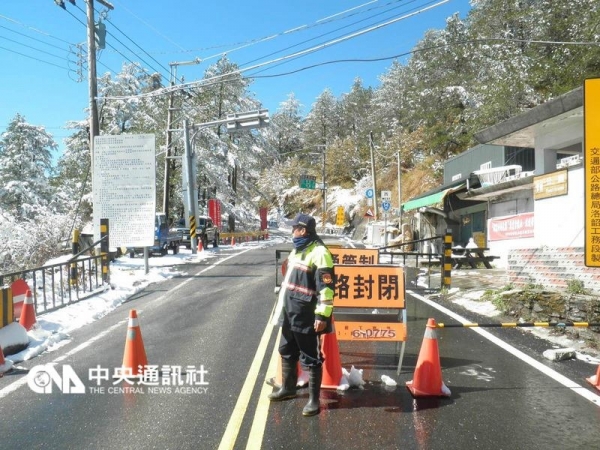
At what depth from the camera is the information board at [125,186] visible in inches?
579

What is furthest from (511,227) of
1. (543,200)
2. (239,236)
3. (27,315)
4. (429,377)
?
(239,236)

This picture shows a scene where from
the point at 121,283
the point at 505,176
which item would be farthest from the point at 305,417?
the point at 505,176

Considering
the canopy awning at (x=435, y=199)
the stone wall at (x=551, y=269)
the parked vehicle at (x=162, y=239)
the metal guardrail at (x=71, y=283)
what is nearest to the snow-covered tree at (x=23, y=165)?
the parked vehicle at (x=162, y=239)

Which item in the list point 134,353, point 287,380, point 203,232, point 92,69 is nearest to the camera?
point 287,380

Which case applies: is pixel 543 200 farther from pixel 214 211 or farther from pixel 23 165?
pixel 23 165

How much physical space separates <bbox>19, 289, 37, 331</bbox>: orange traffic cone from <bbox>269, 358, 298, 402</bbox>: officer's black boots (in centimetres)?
517

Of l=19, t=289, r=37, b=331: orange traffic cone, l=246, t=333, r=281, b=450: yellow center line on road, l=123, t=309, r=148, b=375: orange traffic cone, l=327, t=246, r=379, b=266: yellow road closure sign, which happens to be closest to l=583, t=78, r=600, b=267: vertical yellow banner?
l=327, t=246, r=379, b=266: yellow road closure sign

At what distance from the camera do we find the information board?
14703 millimetres

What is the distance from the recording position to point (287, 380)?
489 cm

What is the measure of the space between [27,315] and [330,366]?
5.60 m

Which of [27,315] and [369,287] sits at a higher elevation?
[369,287]

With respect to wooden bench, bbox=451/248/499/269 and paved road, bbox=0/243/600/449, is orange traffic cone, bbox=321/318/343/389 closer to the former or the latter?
paved road, bbox=0/243/600/449

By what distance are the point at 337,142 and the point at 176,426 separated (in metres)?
70.6

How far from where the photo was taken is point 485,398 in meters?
4.96
